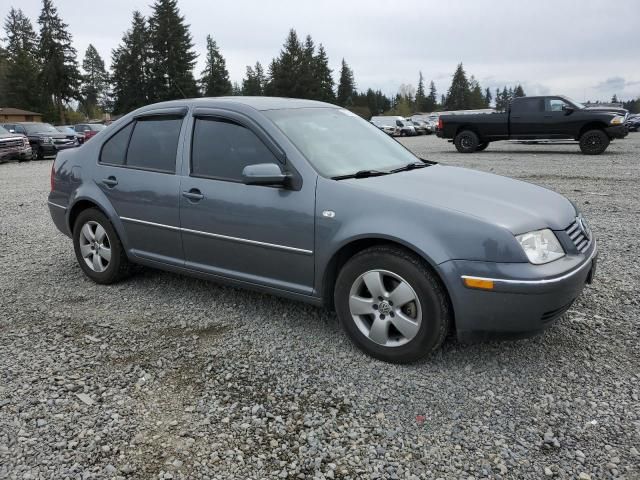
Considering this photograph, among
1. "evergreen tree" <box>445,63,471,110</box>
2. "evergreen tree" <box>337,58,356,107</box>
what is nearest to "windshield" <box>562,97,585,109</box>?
"evergreen tree" <box>337,58,356,107</box>

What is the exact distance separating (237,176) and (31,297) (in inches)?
90.6

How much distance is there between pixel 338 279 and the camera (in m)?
3.45

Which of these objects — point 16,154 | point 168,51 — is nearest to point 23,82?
point 168,51

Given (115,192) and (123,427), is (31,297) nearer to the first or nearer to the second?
(115,192)

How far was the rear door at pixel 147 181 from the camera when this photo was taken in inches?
168

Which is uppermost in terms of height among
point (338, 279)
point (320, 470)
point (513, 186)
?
point (513, 186)

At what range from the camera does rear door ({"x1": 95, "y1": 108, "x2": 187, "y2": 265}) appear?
14.0 ft

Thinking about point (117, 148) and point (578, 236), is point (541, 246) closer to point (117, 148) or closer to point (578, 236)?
point (578, 236)

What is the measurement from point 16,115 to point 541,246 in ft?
241

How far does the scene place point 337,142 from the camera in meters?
4.00

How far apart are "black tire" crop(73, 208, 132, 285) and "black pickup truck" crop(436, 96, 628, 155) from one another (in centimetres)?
1512

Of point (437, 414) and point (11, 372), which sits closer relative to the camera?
point (437, 414)

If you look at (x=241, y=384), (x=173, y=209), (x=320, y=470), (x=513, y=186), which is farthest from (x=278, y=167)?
(x=320, y=470)

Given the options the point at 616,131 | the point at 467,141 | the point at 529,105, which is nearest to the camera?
the point at 616,131
